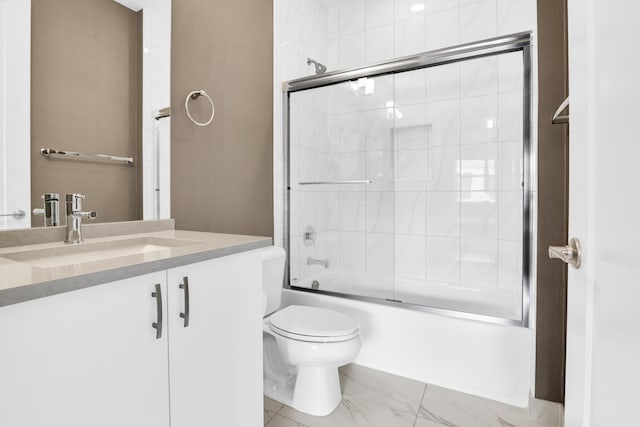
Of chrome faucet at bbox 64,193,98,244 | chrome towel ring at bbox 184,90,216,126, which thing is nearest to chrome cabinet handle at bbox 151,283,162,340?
chrome faucet at bbox 64,193,98,244

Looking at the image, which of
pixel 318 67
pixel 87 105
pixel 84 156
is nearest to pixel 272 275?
pixel 84 156

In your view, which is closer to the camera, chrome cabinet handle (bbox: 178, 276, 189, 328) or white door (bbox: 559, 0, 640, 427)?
white door (bbox: 559, 0, 640, 427)

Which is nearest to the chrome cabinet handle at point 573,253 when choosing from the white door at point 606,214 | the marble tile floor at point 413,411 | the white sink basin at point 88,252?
the white door at point 606,214

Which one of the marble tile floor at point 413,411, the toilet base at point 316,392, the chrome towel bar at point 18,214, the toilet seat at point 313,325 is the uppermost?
the chrome towel bar at point 18,214

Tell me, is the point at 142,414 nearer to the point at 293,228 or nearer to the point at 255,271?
the point at 255,271

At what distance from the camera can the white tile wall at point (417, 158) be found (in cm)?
235

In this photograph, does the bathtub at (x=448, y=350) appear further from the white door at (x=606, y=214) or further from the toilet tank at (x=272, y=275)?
the white door at (x=606, y=214)

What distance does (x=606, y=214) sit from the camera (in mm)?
512

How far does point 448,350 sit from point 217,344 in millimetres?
1351

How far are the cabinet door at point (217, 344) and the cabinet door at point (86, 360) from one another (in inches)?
1.8

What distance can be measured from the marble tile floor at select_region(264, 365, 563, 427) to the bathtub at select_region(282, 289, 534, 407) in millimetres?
69

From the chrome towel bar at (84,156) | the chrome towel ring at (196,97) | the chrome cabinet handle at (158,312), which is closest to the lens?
the chrome cabinet handle at (158,312)

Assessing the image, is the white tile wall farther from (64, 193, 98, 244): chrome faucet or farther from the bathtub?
(64, 193, 98, 244): chrome faucet

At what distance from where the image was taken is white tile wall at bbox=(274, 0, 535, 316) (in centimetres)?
235
